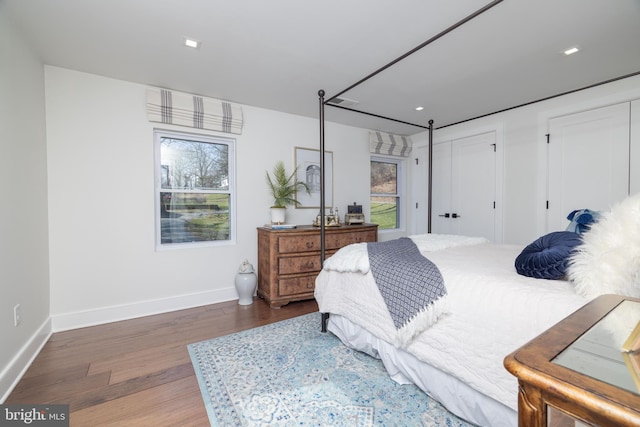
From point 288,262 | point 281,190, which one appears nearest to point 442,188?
point 281,190

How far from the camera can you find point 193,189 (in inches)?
127

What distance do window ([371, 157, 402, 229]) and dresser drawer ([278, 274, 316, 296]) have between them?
1.80 m

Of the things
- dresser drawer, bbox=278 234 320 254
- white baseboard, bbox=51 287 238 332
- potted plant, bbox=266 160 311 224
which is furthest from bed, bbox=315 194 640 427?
white baseboard, bbox=51 287 238 332

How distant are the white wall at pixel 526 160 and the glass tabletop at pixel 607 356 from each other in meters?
3.37

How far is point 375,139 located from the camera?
446cm

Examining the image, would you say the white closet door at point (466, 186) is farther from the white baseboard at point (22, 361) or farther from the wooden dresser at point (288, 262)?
the white baseboard at point (22, 361)

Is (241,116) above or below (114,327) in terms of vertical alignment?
above

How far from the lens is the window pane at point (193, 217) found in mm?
3092

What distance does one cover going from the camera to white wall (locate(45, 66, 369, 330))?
8.33 ft

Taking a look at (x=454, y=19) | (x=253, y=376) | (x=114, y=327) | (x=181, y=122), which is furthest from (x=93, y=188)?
(x=454, y=19)

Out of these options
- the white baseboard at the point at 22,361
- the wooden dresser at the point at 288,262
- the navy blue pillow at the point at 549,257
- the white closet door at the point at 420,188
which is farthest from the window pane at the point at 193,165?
the white closet door at the point at 420,188

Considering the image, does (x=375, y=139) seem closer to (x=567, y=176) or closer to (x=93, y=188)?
(x=567, y=176)

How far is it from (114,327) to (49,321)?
0.50 meters

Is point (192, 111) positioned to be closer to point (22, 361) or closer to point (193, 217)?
point (193, 217)
